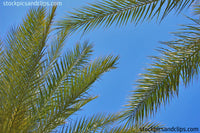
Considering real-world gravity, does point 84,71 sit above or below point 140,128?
above

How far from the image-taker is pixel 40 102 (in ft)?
12.7

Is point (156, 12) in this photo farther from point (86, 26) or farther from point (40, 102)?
point (40, 102)

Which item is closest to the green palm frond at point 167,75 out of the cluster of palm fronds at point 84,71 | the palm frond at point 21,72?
the cluster of palm fronds at point 84,71

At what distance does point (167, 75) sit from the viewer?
4.07 m

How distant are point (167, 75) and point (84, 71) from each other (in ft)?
5.14

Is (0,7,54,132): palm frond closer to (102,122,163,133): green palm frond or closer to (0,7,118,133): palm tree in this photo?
(0,7,118,133): palm tree

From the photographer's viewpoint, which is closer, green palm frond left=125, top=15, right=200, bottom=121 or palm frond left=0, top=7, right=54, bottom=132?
palm frond left=0, top=7, right=54, bottom=132

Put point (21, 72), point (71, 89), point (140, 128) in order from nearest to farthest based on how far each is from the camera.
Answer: point (21, 72) → point (71, 89) → point (140, 128)

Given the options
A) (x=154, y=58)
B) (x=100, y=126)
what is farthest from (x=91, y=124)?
(x=154, y=58)

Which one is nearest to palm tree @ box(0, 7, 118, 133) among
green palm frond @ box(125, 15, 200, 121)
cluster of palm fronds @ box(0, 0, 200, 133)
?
cluster of palm fronds @ box(0, 0, 200, 133)

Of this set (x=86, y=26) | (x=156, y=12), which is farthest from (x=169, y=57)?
(x=86, y=26)

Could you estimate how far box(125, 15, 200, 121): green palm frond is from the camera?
13.0 feet

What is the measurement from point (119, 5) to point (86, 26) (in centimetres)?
69

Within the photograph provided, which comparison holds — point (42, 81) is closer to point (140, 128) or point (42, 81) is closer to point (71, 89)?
point (71, 89)
